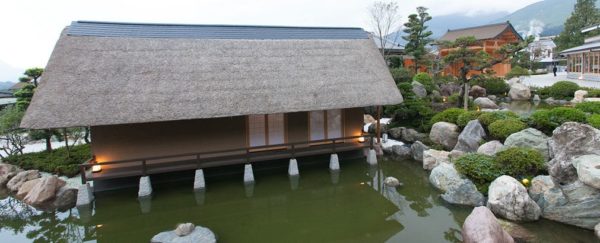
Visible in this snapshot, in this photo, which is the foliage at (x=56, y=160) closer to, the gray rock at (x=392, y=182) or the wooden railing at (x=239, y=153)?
the wooden railing at (x=239, y=153)

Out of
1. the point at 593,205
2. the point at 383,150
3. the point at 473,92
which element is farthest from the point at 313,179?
the point at 473,92

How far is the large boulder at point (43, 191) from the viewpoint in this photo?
9.84 metres

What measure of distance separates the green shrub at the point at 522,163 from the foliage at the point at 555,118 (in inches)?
93.6

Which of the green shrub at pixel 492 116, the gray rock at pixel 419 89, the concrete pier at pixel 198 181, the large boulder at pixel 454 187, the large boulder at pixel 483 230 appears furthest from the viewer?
the gray rock at pixel 419 89

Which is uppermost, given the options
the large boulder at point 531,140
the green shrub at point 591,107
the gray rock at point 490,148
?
the green shrub at point 591,107

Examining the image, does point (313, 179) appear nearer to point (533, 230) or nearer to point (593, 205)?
point (533, 230)

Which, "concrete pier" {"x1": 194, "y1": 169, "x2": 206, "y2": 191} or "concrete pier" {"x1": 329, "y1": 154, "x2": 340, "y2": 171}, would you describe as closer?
"concrete pier" {"x1": 194, "y1": 169, "x2": 206, "y2": 191}

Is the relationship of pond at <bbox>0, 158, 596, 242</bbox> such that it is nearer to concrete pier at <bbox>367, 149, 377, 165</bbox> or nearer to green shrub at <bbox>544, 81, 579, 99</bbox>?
concrete pier at <bbox>367, 149, 377, 165</bbox>

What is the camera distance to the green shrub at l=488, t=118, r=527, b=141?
11.9 metres

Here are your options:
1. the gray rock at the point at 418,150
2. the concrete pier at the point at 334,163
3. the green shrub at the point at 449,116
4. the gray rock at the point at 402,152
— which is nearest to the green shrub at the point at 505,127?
the green shrub at the point at 449,116

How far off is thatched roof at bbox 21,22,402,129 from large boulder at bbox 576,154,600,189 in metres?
5.53

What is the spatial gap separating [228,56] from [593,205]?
1084 cm

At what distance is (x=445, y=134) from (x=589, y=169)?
6.39 m

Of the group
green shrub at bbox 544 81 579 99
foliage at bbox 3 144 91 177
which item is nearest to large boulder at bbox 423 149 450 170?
foliage at bbox 3 144 91 177
